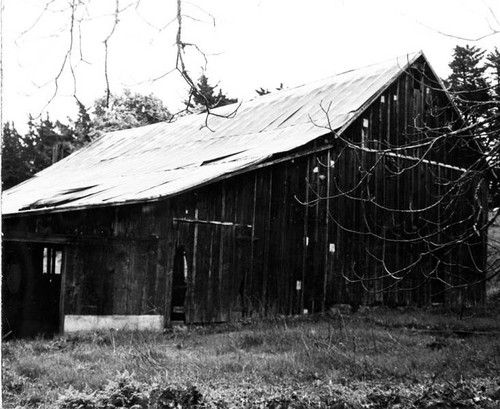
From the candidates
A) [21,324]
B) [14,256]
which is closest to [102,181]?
[14,256]

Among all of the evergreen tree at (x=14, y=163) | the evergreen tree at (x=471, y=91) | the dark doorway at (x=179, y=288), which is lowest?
the dark doorway at (x=179, y=288)

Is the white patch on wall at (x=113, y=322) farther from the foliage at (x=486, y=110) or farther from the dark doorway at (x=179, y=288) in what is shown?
the foliage at (x=486, y=110)

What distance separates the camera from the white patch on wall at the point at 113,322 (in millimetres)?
13938

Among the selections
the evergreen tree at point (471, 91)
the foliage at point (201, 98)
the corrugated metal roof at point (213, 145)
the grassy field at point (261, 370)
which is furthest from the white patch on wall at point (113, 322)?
the foliage at point (201, 98)

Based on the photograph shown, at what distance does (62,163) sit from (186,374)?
80.6ft

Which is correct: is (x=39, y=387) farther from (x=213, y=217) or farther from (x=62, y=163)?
(x=62, y=163)

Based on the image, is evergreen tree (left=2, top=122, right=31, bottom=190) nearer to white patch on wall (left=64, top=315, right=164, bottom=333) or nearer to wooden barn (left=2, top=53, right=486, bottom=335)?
wooden barn (left=2, top=53, right=486, bottom=335)

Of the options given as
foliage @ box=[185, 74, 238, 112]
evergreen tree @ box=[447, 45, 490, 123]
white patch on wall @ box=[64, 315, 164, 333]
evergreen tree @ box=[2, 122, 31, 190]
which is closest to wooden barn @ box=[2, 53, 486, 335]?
white patch on wall @ box=[64, 315, 164, 333]

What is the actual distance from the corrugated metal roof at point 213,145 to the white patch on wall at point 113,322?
2484 mm

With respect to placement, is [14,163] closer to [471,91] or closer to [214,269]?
[214,269]

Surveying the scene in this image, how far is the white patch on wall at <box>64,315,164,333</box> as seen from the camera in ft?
45.7

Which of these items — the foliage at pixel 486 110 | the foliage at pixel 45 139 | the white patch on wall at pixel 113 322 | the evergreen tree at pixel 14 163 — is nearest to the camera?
the foliage at pixel 486 110

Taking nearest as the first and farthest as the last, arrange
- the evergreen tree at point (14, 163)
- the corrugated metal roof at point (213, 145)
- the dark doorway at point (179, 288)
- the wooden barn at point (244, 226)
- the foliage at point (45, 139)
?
the wooden barn at point (244, 226) < the dark doorway at point (179, 288) < the corrugated metal roof at point (213, 145) < the foliage at point (45, 139) < the evergreen tree at point (14, 163)

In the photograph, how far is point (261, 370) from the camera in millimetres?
8383
